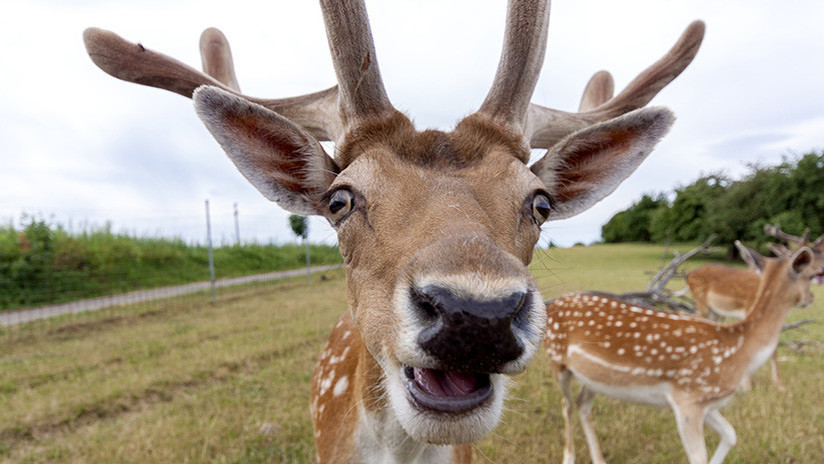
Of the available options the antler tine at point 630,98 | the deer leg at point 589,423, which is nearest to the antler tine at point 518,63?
the antler tine at point 630,98

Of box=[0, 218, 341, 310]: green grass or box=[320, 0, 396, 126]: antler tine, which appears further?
box=[0, 218, 341, 310]: green grass

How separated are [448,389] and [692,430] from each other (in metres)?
2.80

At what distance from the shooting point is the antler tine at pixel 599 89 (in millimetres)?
3576

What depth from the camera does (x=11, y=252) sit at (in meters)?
9.36

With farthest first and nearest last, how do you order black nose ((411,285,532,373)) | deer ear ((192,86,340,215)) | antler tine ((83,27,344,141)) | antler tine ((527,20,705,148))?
1. antler tine ((527,20,705,148))
2. antler tine ((83,27,344,141))
3. deer ear ((192,86,340,215))
4. black nose ((411,285,532,373))

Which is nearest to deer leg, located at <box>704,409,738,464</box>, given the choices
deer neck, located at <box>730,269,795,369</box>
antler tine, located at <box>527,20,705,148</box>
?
deer neck, located at <box>730,269,795,369</box>

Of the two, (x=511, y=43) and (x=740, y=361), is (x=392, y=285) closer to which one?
(x=511, y=43)

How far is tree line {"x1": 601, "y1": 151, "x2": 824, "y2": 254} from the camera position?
2706cm

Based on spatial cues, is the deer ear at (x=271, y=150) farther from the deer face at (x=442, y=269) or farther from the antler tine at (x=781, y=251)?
the antler tine at (x=781, y=251)

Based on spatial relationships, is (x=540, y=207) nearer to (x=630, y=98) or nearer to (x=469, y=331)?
(x=469, y=331)

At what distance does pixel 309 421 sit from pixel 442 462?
2.34 meters

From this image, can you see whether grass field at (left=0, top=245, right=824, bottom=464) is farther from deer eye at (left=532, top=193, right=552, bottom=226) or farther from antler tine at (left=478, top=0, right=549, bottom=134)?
antler tine at (left=478, top=0, right=549, bottom=134)

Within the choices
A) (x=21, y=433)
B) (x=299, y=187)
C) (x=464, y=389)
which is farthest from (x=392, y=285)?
(x=21, y=433)

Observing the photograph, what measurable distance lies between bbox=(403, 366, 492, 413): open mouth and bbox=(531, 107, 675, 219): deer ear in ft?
3.77
